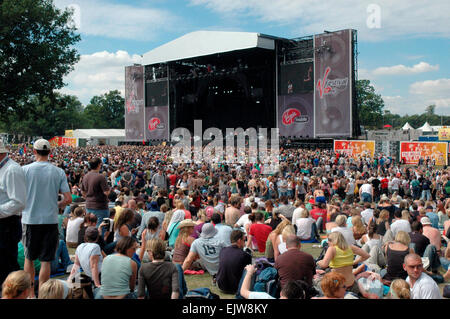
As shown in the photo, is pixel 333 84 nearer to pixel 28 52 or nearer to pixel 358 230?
pixel 28 52

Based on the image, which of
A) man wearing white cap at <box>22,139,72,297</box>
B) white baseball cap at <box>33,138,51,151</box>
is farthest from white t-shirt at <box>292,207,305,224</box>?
white baseball cap at <box>33,138,51,151</box>

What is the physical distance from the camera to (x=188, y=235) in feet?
21.1

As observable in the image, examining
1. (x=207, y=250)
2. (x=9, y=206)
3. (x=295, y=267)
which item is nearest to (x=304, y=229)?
(x=207, y=250)

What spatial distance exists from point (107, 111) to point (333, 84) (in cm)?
7804

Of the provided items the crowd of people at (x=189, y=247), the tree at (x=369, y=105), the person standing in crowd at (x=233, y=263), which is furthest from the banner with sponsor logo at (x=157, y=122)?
the tree at (x=369, y=105)

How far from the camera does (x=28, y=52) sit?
12.0m

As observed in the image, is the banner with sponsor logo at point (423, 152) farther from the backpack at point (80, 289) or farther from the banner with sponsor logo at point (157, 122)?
the backpack at point (80, 289)

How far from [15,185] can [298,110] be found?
27.5m

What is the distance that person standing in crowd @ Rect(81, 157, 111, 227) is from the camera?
6.13 metres

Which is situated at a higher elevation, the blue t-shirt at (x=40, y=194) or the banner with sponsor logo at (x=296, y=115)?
the banner with sponsor logo at (x=296, y=115)

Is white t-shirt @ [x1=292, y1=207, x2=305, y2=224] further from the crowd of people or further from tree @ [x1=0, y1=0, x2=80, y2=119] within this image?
tree @ [x1=0, y1=0, x2=80, y2=119]

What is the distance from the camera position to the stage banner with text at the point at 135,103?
132ft

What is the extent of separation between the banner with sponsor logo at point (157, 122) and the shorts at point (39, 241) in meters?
34.7

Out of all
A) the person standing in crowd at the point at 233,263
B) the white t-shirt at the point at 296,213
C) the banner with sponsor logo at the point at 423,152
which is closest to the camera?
the person standing in crowd at the point at 233,263
